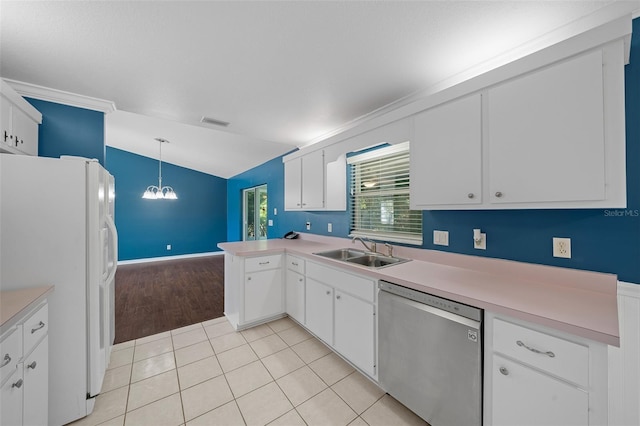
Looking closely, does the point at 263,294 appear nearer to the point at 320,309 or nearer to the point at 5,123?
the point at 320,309

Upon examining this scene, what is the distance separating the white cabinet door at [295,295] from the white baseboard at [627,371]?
215 cm

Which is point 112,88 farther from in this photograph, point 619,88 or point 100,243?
point 619,88

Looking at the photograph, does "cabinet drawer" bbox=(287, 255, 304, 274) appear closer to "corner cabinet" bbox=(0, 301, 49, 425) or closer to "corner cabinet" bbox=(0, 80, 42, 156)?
"corner cabinet" bbox=(0, 301, 49, 425)

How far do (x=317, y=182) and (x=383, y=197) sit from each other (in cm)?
90

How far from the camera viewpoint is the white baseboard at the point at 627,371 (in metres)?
1.14

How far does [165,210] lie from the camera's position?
6531 millimetres

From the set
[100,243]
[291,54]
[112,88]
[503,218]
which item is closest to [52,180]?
[100,243]

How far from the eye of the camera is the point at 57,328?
150 cm

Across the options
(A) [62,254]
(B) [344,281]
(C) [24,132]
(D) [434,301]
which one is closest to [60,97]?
(C) [24,132]

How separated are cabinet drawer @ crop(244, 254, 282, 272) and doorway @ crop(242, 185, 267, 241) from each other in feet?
10.5

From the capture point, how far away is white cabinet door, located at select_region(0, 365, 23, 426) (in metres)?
1.04

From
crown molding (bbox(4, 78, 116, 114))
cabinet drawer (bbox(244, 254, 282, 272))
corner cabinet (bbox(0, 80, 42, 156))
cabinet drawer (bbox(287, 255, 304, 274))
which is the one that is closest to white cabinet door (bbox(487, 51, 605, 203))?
cabinet drawer (bbox(287, 255, 304, 274))

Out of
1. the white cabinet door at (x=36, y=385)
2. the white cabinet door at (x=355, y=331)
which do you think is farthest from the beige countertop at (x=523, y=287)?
the white cabinet door at (x=36, y=385)

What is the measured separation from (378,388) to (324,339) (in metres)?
0.62
